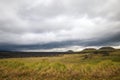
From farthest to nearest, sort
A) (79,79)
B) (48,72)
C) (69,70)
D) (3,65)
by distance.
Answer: (3,65) < (69,70) < (48,72) < (79,79)

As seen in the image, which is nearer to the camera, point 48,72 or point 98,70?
point 48,72

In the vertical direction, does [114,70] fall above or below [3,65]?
below

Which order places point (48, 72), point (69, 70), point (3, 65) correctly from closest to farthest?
1. point (48, 72)
2. point (69, 70)
3. point (3, 65)

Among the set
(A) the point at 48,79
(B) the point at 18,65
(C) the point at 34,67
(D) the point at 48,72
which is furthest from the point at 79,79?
(B) the point at 18,65

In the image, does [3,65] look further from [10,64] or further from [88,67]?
[88,67]

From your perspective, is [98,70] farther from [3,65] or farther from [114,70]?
[3,65]

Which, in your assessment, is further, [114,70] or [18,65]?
[18,65]

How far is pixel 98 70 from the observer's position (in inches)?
2808

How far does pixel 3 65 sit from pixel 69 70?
32.3m

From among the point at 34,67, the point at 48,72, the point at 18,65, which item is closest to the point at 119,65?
the point at 48,72

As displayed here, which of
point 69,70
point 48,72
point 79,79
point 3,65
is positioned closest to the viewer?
point 79,79

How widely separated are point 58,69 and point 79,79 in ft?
65.0

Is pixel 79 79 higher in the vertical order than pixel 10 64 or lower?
lower

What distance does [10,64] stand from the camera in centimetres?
7669
